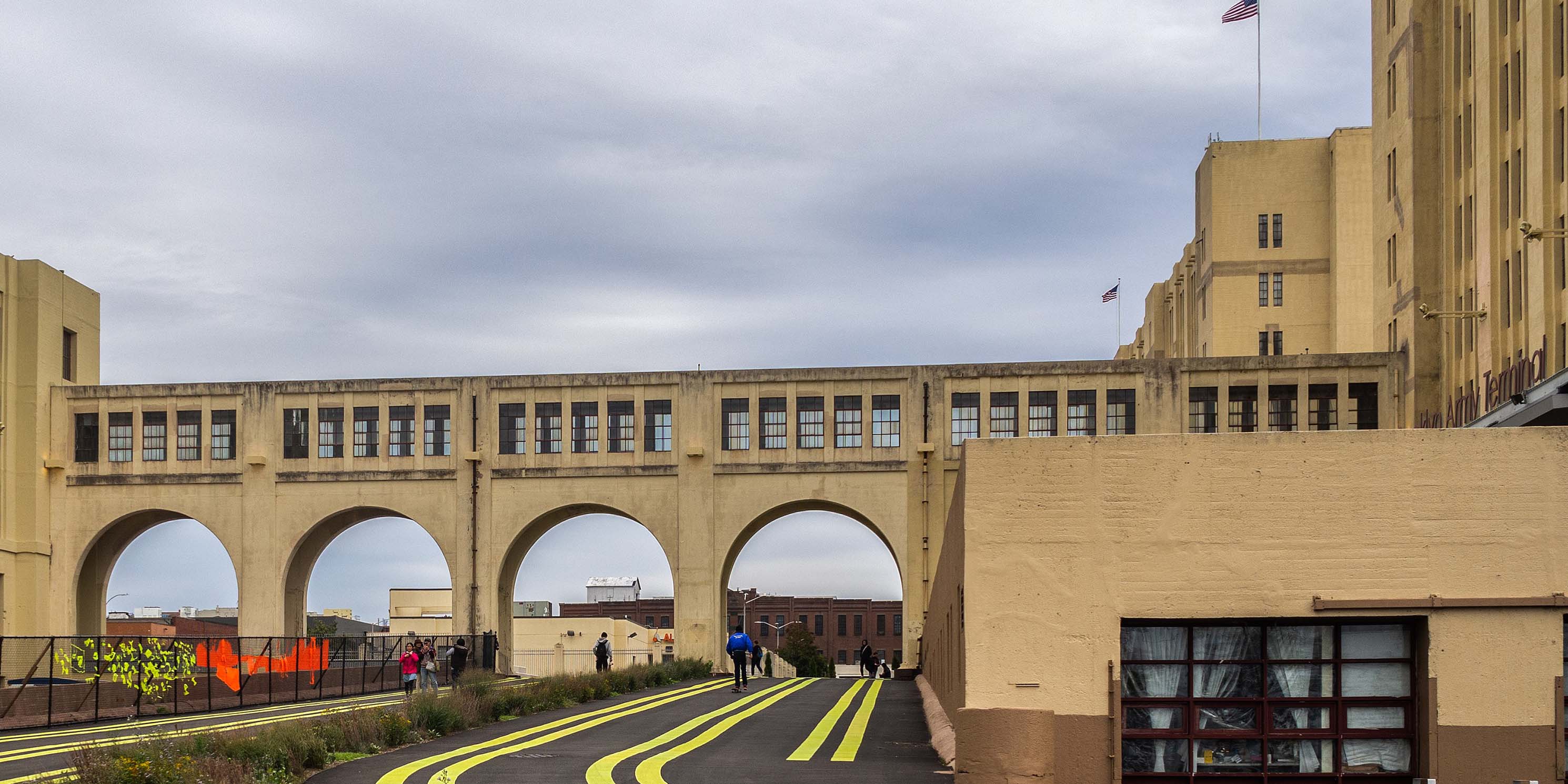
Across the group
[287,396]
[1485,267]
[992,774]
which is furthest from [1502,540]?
[287,396]

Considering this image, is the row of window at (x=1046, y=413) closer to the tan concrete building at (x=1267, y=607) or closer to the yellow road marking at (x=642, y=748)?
the yellow road marking at (x=642, y=748)

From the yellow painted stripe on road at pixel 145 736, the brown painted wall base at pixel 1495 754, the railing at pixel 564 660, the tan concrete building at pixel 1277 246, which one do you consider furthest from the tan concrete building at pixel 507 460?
the brown painted wall base at pixel 1495 754

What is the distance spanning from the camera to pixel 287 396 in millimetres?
61969

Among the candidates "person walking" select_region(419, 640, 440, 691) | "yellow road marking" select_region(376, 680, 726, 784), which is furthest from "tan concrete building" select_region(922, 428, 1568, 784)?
"person walking" select_region(419, 640, 440, 691)

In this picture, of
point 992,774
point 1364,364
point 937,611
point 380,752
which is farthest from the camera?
point 1364,364

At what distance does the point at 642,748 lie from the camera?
24.5 metres

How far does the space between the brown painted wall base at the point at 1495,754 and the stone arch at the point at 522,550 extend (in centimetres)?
4333

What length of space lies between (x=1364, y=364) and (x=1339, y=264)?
2990 centimetres

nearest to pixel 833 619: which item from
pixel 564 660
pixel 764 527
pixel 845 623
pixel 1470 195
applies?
pixel 845 623

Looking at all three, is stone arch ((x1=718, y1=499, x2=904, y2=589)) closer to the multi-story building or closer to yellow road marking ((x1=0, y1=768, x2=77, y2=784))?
the multi-story building

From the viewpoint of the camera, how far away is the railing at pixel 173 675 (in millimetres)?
32406

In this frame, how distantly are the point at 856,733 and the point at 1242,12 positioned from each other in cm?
4797

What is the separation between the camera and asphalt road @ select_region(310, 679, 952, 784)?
20.3m

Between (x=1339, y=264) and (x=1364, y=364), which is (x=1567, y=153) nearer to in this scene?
(x=1364, y=364)
